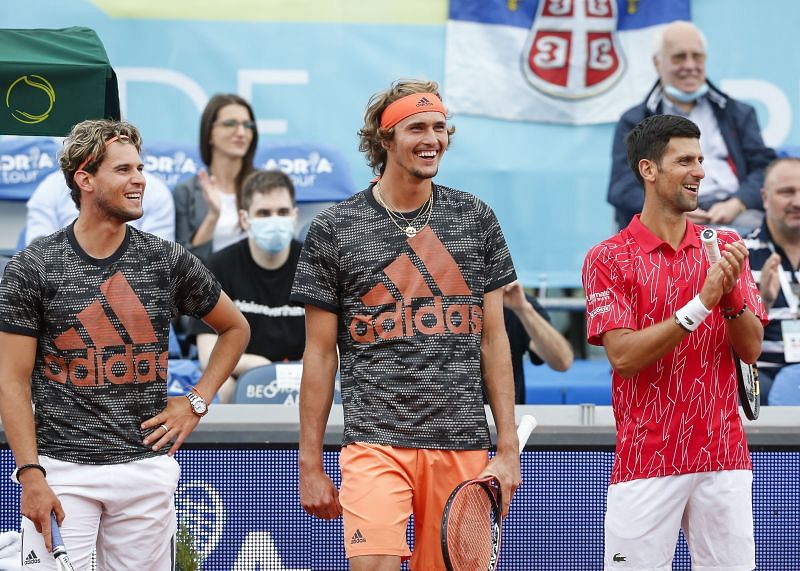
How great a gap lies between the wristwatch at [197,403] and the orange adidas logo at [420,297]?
602mm

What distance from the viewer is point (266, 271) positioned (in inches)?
281

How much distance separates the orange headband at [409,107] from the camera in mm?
3998

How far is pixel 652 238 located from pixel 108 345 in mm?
1852

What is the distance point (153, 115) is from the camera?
8852 mm

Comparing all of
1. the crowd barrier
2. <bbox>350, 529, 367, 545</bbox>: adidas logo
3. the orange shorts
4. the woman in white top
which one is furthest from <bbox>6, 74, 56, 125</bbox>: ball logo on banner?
the woman in white top

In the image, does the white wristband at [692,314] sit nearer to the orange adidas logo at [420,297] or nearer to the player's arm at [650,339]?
the player's arm at [650,339]

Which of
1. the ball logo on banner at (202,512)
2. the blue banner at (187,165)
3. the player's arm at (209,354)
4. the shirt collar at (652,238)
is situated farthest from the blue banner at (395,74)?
the shirt collar at (652,238)

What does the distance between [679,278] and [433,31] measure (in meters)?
5.38

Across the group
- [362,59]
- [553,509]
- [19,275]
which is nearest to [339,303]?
[19,275]

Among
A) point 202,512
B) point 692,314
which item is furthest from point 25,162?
point 692,314

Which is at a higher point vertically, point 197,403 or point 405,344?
point 405,344

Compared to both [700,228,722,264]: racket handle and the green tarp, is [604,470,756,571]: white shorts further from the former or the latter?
the green tarp

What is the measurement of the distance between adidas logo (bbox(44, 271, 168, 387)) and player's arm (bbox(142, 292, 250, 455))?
0.17 meters

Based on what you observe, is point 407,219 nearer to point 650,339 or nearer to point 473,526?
point 650,339
